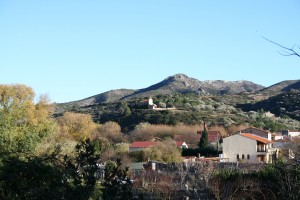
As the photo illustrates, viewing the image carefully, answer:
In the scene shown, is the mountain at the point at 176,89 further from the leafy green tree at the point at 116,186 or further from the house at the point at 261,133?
the leafy green tree at the point at 116,186

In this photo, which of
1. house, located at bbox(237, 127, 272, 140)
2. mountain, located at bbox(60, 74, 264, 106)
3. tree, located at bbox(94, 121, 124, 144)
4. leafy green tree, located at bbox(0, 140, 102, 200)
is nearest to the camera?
leafy green tree, located at bbox(0, 140, 102, 200)

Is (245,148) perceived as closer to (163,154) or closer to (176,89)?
(163,154)

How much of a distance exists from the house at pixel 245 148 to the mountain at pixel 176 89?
259 ft

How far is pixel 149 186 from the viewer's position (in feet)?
66.6

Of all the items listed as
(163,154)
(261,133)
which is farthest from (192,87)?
(163,154)

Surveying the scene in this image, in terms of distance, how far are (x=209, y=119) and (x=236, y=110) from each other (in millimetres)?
13403

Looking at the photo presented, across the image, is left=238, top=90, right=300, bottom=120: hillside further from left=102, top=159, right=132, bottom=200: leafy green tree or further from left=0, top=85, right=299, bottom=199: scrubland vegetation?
left=102, top=159, right=132, bottom=200: leafy green tree

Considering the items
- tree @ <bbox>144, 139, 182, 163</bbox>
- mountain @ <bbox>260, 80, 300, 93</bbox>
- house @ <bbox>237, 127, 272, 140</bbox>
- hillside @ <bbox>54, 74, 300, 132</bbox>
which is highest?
mountain @ <bbox>260, 80, 300, 93</bbox>

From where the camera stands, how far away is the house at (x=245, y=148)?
142 feet

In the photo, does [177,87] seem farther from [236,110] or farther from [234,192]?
[234,192]

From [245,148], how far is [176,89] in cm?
8461

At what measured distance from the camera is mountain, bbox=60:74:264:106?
12650cm

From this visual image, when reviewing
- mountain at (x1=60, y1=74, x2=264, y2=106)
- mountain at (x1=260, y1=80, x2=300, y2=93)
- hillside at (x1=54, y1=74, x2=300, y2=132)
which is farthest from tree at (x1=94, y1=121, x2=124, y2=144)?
mountain at (x1=60, y1=74, x2=264, y2=106)

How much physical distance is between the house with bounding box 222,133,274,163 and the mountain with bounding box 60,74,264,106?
78.9m
